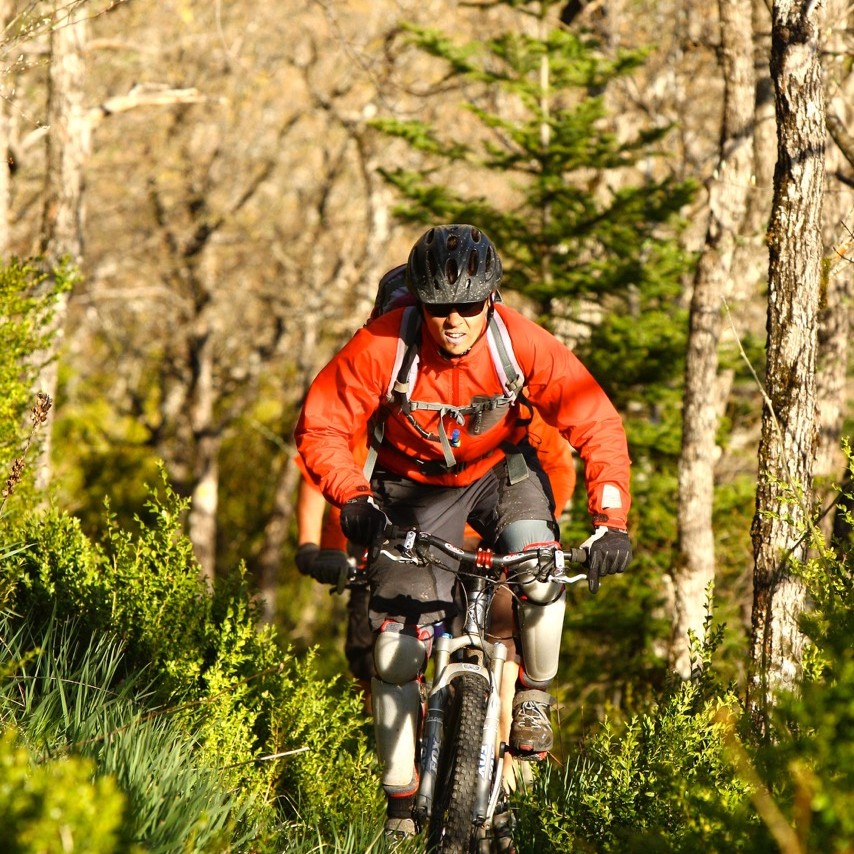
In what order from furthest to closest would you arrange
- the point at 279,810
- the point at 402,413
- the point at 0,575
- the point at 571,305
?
the point at 571,305, the point at 0,575, the point at 402,413, the point at 279,810

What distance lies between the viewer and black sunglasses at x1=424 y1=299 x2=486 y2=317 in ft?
14.3

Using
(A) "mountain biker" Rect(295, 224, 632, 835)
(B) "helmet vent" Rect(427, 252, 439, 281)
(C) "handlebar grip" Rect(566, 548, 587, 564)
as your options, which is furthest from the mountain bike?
(B) "helmet vent" Rect(427, 252, 439, 281)

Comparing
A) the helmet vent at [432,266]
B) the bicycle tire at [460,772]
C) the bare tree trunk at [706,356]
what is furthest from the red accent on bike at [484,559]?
the bare tree trunk at [706,356]

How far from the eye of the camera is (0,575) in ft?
15.8

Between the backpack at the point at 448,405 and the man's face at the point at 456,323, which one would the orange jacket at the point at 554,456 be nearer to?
the backpack at the point at 448,405

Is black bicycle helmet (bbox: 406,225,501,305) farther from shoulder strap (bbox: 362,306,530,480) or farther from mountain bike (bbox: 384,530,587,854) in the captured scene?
mountain bike (bbox: 384,530,587,854)

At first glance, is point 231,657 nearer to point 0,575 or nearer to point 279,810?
point 279,810

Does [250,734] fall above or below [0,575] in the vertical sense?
below

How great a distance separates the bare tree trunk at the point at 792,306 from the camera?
452 cm

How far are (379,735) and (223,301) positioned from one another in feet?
59.5

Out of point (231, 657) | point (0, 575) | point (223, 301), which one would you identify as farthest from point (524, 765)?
point (223, 301)

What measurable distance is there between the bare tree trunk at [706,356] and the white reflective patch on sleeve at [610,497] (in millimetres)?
3593

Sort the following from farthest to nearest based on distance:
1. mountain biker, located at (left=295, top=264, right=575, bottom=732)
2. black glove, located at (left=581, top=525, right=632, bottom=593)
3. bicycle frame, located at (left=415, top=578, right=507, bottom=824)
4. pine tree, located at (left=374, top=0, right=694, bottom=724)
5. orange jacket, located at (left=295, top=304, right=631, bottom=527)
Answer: pine tree, located at (left=374, top=0, right=694, bottom=724) < mountain biker, located at (left=295, top=264, right=575, bottom=732) < orange jacket, located at (left=295, top=304, right=631, bottom=527) < bicycle frame, located at (left=415, top=578, right=507, bottom=824) < black glove, located at (left=581, top=525, right=632, bottom=593)

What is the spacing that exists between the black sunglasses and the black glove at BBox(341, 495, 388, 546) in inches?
32.2
